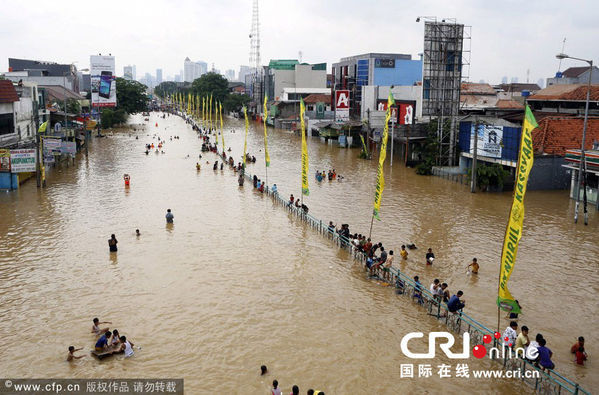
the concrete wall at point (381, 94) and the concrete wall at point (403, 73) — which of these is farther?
the concrete wall at point (403, 73)

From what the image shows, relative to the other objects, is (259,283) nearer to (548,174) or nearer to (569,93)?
(548,174)

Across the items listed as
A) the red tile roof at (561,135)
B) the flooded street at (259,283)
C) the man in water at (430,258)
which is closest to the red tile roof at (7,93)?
the flooded street at (259,283)

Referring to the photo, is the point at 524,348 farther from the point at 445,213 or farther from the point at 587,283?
the point at 445,213

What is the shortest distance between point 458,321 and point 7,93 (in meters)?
41.7

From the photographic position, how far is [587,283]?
19.6 m

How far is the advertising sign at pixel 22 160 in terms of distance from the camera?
115 ft

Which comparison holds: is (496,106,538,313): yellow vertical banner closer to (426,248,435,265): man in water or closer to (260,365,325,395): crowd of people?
(260,365,325,395): crowd of people

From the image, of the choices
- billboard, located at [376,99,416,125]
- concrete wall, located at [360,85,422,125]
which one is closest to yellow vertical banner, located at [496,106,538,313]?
billboard, located at [376,99,416,125]

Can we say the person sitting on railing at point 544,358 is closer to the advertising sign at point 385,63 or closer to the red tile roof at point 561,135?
the red tile roof at point 561,135

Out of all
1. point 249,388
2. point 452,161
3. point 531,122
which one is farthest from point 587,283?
point 452,161

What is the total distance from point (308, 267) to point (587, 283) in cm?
1099

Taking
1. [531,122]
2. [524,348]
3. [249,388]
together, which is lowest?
[249,388]

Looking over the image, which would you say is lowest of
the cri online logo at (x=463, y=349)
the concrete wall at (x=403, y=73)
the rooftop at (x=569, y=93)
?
the cri online logo at (x=463, y=349)

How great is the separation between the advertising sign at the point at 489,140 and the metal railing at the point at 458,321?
60.4ft
